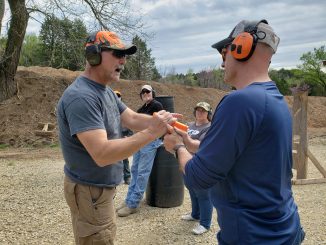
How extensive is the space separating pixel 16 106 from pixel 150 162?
1158 centimetres

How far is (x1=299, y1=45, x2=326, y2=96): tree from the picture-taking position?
130 ft

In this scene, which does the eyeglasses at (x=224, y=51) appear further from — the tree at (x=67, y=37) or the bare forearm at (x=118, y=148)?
the tree at (x=67, y=37)

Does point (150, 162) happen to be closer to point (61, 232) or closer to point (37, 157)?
point (61, 232)

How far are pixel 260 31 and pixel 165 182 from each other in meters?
4.56

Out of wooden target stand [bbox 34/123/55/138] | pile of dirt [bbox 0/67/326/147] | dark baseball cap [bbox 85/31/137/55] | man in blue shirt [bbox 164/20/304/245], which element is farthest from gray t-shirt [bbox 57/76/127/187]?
wooden target stand [bbox 34/123/55/138]

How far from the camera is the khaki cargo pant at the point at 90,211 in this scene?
2.90m

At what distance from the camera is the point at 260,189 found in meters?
1.97

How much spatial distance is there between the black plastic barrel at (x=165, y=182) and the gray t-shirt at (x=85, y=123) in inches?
130

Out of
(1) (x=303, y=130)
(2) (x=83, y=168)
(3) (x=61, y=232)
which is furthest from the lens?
(1) (x=303, y=130)

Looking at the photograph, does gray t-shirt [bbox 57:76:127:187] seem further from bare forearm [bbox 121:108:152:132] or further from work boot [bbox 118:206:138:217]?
work boot [bbox 118:206:138:217]

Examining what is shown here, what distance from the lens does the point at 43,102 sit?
16672 mm

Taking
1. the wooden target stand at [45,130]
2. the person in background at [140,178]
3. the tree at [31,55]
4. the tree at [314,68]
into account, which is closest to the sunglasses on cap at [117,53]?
the person in background at [140,178]

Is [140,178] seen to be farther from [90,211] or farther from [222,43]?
[222,43]

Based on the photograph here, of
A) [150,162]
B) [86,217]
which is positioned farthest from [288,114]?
[150,162]
